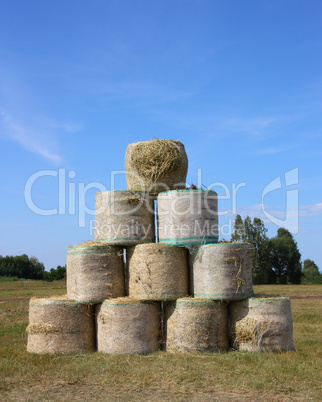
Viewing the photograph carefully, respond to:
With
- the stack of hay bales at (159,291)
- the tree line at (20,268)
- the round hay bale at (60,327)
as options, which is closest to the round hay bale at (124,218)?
the stack of hay bales at (159,291)

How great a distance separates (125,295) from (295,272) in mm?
50646

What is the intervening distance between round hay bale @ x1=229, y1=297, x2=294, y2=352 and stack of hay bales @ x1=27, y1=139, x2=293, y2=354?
2cm

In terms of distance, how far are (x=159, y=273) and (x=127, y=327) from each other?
1047 mm

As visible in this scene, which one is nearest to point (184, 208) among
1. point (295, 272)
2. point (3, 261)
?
point (295, 272)

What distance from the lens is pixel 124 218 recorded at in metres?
8.03

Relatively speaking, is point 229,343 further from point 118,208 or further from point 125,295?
point 118,208

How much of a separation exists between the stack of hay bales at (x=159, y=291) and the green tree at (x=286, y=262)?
159ft

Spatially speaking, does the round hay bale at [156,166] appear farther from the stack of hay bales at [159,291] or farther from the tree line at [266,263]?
the tree line at [266,263]

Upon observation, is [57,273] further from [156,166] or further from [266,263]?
[156,166]

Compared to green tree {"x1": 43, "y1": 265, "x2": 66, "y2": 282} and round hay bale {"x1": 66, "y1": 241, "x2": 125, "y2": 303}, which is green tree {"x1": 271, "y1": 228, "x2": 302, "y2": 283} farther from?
round hay bale {"x1": 66, "y1": 241, "x2": 125, "y2": 303}

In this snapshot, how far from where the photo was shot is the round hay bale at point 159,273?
298 inches

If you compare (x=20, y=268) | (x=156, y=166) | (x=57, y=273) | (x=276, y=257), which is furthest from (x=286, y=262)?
(x=156, y=166)

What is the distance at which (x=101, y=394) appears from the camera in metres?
5.50

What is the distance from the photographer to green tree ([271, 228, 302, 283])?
180ft
